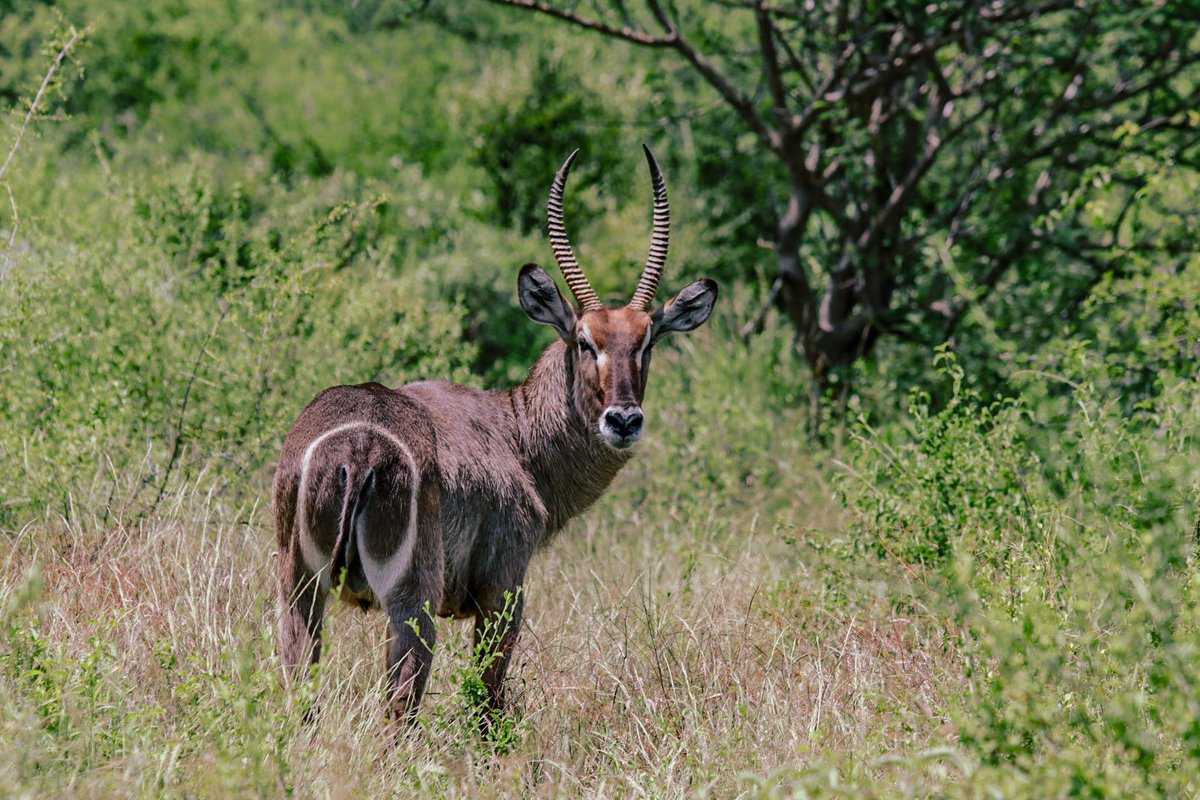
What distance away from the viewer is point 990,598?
14.7ft

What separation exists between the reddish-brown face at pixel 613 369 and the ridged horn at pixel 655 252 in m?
0.14

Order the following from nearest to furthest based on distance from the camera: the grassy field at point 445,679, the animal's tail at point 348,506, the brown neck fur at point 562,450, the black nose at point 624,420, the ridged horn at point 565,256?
1. the grassy field at point 445,679
2. the animal's tail at point 348,506
3. the black nose at point 624,420
4. the brown neck fur at point 562,450
5. the ridged horn at point 565,256

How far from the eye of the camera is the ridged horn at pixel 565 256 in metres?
6.01

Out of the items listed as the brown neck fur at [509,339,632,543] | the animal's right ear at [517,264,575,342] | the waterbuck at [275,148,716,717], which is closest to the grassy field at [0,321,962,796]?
the waterbuck at [275,148,716,717]

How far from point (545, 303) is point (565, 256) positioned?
0.84 feet

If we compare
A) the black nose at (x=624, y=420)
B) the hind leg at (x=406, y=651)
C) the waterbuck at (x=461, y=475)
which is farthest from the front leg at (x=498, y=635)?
the black nose at (x=624, y=420)

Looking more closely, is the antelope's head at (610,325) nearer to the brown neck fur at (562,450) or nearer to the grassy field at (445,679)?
the brown neck fur at (562,450)

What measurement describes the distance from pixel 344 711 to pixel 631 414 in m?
1.65

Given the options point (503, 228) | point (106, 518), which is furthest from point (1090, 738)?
point (503, 228)

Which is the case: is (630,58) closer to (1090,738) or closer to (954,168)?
(954,168)

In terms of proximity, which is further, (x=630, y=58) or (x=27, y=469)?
(x=630, y=58)

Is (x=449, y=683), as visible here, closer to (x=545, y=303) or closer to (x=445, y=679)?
(x=445, y=679)

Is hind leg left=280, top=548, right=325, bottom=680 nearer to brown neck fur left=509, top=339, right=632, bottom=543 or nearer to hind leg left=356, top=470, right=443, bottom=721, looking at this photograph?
hind leg left=356, top=470, right=443, bottom=721

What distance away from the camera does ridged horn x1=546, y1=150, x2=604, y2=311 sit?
601cm
